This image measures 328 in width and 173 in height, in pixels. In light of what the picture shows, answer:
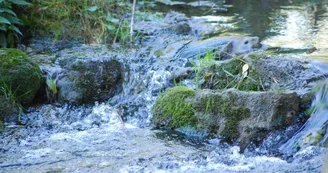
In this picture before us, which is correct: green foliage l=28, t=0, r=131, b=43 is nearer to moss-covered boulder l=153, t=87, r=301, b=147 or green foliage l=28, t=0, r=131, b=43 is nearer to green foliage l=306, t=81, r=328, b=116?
moss-covered boulder l=153, t=87, r=301, b=147

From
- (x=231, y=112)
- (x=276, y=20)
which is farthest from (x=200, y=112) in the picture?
(x=276, y=20)

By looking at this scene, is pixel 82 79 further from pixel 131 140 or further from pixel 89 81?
pixel 131 140

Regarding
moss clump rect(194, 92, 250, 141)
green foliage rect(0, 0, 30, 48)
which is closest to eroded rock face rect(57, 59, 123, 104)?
green foliage rect(0, 0, 30, 48)

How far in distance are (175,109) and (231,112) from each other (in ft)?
2.02

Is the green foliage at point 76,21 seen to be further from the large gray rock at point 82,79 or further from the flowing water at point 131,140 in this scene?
the large gray rock at point 82,79

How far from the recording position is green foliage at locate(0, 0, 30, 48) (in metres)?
6.88

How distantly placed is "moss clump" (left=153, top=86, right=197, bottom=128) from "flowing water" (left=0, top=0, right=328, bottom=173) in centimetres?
14

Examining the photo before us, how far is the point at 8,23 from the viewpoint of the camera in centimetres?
679

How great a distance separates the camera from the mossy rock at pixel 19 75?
5.60 meters

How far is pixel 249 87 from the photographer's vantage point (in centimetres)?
530

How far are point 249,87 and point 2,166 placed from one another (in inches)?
Result: 100

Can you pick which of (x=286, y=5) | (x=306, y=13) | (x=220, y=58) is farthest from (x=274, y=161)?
(x=286, y=5)

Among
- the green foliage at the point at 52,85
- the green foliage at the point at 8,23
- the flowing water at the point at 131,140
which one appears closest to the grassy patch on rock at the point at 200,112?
the flowing water at the point at 131,140

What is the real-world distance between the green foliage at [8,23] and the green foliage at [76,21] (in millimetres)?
617
